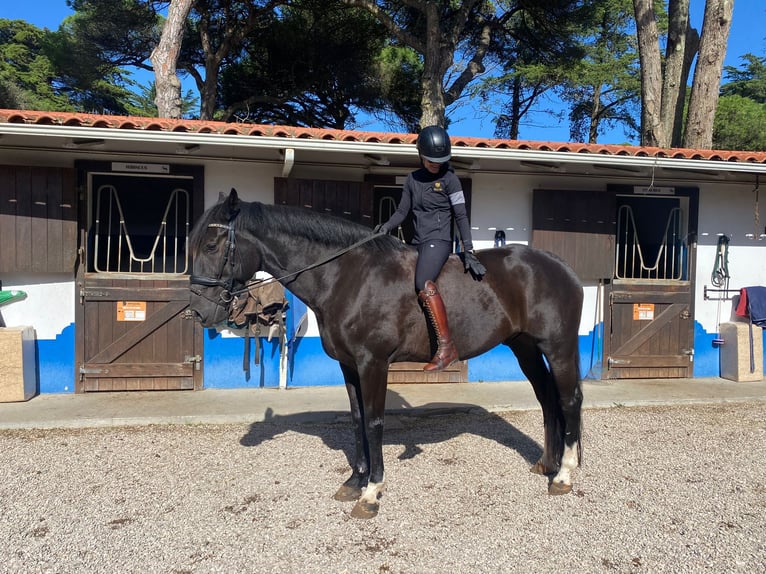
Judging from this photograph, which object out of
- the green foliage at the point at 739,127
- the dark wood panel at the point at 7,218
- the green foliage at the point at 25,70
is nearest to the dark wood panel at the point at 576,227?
the dark wood panel at the point at 7,218

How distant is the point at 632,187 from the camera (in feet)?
22.4

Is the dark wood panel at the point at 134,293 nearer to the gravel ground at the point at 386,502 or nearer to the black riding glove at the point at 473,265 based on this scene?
the gravel ground at the point at 386,502

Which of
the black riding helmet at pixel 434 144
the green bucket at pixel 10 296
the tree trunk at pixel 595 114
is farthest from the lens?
the tree trunk at pixel 595 114

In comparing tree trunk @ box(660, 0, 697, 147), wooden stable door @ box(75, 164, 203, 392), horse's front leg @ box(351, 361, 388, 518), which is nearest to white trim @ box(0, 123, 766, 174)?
wooden stable door @ box(75, 164, 203, 392)

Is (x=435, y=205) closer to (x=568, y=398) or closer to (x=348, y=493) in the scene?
(x=568, y=398)

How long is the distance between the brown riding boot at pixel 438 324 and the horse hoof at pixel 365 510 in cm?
92

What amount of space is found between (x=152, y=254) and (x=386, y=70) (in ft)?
35.9

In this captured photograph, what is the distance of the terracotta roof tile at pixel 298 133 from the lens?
488 cm

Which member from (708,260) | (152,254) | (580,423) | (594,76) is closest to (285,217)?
(580,423)

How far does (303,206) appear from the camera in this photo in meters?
6.13

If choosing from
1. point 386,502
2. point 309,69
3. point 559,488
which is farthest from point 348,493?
point 309,69

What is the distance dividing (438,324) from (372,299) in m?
0.46

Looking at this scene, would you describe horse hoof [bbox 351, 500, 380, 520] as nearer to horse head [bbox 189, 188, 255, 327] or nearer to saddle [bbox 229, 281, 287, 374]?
horse head [bbox 189, 188, 255, 327]

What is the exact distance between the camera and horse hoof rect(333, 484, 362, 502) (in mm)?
3461
